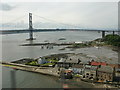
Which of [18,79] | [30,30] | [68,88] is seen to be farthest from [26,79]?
[30,30]

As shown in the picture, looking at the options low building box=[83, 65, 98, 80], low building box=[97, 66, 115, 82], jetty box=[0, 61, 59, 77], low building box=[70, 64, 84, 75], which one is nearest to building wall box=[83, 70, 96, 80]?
low building box=[83, 65, 98, 80]

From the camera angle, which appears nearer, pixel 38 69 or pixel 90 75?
pixel 90 75

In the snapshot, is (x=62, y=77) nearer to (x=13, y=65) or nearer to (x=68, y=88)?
(x=68, y=88)

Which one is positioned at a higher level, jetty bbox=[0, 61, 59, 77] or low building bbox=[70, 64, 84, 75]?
low building bbox=[70, 64, 84, 75]

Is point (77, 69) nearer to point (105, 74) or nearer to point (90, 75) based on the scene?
point (90, 75)

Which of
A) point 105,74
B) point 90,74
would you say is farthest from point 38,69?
point 105,74

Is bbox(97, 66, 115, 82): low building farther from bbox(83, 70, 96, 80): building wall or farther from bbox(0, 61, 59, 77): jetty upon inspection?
bbox(0, 61, 59, 77): jetty

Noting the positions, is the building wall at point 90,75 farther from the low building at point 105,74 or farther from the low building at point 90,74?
the low building at point 105,74

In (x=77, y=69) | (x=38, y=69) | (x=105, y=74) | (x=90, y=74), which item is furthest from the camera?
(x=38, y=69)

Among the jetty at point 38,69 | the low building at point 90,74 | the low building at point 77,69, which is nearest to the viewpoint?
the low building at point 90,74

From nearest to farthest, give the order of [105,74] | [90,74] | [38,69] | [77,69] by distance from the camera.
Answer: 1. [105,74]
2. [90,74]
3. [77,69]
4. [38,69]

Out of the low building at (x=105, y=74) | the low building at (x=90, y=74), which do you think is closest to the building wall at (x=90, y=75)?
the low building at (x=90, y=74)
